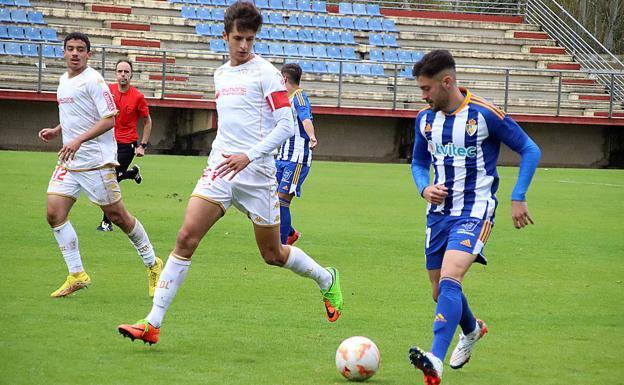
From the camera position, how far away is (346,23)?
120 feet

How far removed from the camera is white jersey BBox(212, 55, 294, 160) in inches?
279

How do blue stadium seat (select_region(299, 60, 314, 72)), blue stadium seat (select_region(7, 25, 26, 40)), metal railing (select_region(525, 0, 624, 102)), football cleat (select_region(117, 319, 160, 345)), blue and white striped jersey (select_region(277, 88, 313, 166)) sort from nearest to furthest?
football cleat (select_region(117, 319, 160, 345)) → blue and white striped jersey (select_region(277, 88, 313, 166)) → blue stadium seat (select_region(7, 25, 26, 40)) → blue stadium seat (select_region(299, 60, 314, 72)) → metal railing (select_region(525, 0, 624, 102))

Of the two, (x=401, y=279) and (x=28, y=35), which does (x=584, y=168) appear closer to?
(x=28, y=35)

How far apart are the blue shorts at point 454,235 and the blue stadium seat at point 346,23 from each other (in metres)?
30.4

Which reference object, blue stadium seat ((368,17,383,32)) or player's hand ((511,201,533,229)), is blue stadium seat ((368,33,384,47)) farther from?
player's hand ((511,201,533,229))

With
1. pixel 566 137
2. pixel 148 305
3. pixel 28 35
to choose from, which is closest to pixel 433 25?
pixel 566 137

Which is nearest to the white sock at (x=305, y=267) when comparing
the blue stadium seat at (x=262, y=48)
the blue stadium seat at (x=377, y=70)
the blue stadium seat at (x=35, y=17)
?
the blue stadium seat at (x=262, y=48)

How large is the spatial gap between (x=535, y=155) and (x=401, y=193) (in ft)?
46.7

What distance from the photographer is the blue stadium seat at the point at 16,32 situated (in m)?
30.6

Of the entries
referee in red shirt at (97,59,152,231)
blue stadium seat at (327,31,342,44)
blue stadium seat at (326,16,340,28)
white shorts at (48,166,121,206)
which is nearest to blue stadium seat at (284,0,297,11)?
blue stadium seat at (326,16,340,28)

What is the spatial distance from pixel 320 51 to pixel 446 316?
2888 cm

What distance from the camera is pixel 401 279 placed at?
10.5m

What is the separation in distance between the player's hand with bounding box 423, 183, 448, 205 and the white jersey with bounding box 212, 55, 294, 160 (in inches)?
48.5

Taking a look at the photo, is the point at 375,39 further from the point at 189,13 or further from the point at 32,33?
the point at 32,33
